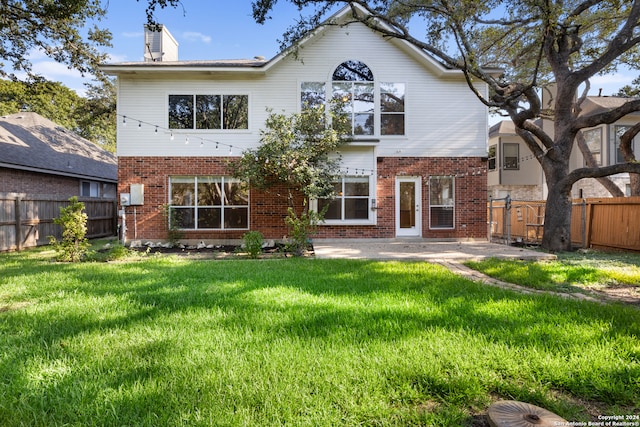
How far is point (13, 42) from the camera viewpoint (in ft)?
39.1

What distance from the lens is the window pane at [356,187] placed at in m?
12.1

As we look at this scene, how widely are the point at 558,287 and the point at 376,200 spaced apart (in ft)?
22.6

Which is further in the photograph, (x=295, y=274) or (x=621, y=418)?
(x=295, y=274)

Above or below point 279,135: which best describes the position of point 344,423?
below

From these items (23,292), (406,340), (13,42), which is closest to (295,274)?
(406,340)

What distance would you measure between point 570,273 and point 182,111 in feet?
38.2

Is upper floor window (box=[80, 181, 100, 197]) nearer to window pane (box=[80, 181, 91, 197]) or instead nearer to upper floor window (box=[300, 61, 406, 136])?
window pane (box=[80, 181, 91, 197])

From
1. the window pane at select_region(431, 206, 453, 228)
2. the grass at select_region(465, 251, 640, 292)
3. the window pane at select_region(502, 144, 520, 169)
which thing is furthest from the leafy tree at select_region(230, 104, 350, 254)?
the window pane at select_region(502, 144, 520, 169)

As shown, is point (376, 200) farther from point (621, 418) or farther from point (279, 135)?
point (621, 418)

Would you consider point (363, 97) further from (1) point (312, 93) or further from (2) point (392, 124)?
(1) point (312, 93)

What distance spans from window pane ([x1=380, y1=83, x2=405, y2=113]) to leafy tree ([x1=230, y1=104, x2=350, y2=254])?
182 centimetres

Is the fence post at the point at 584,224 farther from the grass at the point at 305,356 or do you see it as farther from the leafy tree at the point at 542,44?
the grass at the point at 305,356

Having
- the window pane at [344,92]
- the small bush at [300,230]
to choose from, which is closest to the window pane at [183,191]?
the small bush at [300,230]

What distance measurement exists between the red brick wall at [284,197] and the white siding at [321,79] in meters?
0.33
